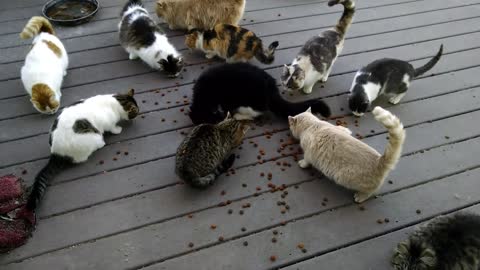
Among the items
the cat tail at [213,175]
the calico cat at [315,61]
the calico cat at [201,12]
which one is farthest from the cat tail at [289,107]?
the calico cat at [201,12]

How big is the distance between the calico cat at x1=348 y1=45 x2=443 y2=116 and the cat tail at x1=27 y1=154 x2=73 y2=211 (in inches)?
79.8

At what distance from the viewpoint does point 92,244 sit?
209 cm

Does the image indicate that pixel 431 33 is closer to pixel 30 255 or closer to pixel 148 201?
pixel 148 201

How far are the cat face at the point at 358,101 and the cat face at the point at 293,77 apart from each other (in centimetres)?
39

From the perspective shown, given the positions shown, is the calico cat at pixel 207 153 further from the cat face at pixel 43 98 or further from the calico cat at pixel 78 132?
the cat face at pixel 43 98

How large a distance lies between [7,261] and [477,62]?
3.90 meters

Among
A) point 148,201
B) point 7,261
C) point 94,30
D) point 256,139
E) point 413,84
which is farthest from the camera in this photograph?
point 94,30

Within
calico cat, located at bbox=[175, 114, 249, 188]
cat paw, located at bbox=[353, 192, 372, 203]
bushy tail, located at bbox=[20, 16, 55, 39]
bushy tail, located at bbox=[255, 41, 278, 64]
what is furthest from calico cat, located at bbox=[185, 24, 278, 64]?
cat paw, located at bbox=[353, 192, 372, 203]

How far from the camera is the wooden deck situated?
2.08m

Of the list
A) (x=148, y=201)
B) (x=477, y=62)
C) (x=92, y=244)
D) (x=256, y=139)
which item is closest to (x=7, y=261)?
(x=92, y=244)

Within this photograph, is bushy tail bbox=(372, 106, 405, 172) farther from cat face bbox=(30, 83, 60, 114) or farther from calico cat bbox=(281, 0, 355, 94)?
cat face bbox=(30, 83, 60, 114)

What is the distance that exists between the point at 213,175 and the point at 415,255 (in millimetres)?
1187

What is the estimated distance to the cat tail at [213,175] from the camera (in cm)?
232

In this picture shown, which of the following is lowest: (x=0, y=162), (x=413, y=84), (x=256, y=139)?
(x=0, y=162)
